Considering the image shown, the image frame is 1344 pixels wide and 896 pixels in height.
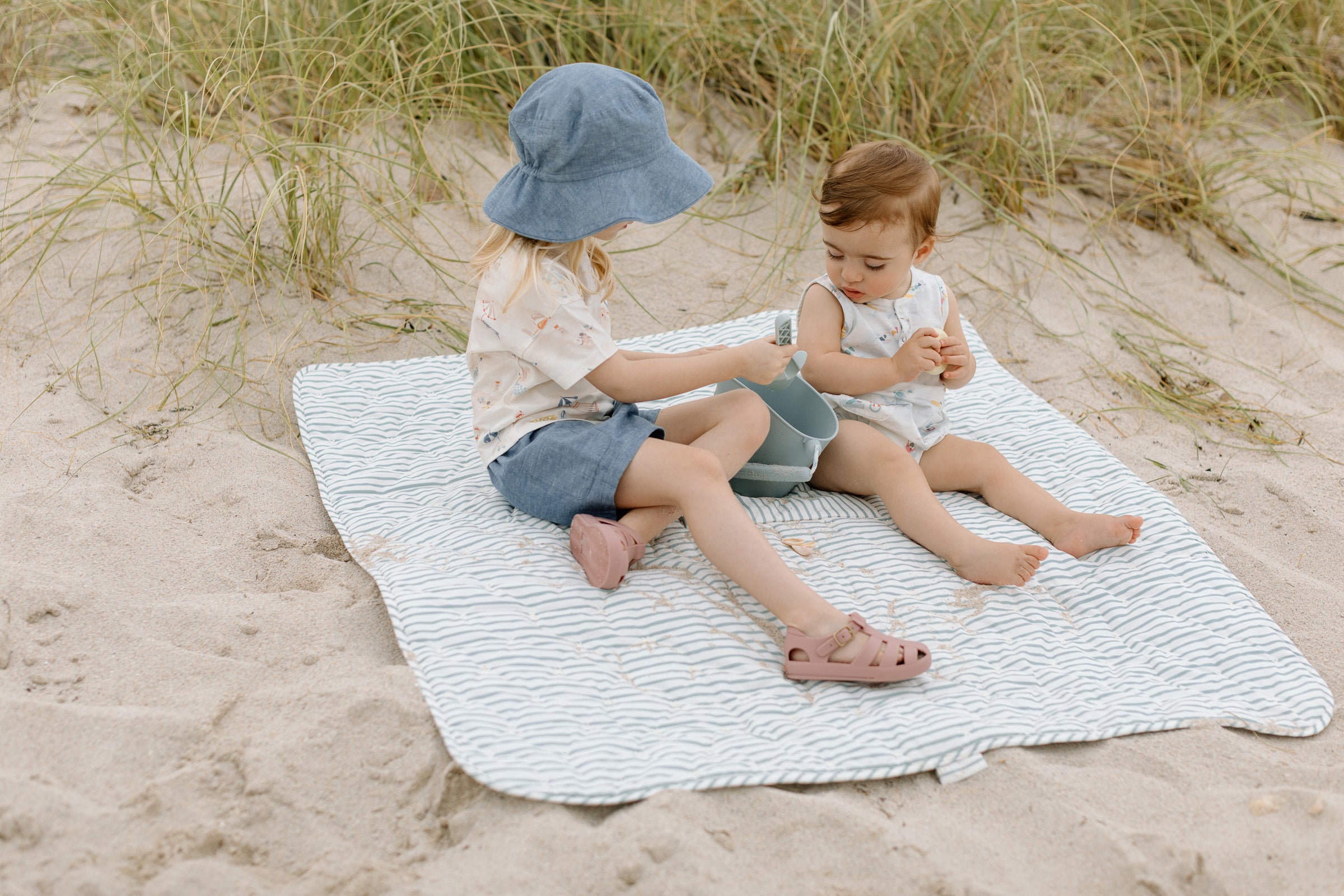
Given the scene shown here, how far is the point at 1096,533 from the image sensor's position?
235 centimetres

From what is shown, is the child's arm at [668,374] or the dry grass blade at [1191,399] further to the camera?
the dry grass blade at [1191,399]

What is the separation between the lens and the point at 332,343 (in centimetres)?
311

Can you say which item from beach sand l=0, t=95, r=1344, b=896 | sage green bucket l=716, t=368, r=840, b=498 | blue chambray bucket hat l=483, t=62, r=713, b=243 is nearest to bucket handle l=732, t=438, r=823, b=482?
sage green bucket l=716, t=368, r=840, b=498

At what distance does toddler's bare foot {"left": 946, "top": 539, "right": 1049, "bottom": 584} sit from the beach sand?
42cm

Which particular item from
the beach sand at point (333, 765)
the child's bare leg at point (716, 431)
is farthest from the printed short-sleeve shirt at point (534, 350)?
the beach sand at point (333, 765)

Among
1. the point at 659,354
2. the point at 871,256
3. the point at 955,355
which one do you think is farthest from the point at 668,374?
the point at 955,355

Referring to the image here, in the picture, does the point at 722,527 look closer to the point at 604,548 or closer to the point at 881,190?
the point at 604,548

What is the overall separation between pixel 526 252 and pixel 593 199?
6.9 inches

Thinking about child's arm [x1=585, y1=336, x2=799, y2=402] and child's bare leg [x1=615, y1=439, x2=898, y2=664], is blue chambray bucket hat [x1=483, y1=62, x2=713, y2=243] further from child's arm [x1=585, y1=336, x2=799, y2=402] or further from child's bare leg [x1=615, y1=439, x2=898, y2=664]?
child's bare leg [x1=615, y1=439, x2=898, y2=664]

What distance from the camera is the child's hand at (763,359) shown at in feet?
6.80

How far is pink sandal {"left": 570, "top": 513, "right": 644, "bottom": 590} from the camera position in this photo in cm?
204

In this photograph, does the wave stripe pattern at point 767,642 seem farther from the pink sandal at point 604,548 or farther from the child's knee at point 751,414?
the child's knee at point 751,414

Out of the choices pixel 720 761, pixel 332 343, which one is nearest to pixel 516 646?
pixel 720 761

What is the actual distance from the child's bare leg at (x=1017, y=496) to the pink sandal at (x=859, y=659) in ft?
2.14
